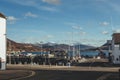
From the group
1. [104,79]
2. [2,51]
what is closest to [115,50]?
[2,51]

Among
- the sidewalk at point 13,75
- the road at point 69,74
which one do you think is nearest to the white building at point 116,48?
the road at point 69,74

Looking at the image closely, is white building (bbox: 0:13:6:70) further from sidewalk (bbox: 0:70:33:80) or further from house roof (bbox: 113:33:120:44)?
house roof (bbox: 113:33:120:44)

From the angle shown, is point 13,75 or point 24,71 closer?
point 13,75

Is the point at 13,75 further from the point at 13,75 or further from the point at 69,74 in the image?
the point at 69,74

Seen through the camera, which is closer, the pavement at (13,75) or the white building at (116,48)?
the pavement at (13,75)

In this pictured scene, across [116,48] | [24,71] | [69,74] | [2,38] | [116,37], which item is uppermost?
[116,37]

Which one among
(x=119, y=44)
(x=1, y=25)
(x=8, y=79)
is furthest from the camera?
(x=119, y=44)

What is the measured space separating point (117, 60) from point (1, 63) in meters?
48.7

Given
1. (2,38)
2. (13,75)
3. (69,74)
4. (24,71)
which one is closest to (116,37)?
(2,38)

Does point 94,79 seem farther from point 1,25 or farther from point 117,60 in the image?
point 117,60

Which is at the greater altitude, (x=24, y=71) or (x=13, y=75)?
(x=24, y=71)

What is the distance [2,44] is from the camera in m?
56.8

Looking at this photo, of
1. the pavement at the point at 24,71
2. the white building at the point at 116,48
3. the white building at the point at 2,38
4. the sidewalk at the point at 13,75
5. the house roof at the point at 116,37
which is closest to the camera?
the sidewalk at the point at 13,75

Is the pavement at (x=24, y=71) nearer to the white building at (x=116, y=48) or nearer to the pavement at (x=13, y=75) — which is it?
the pavement at (x=13, y=75)
